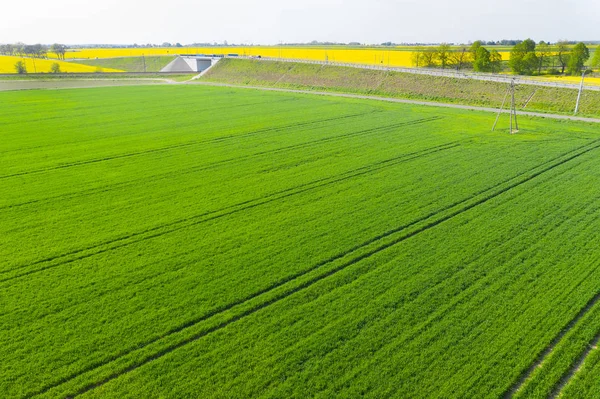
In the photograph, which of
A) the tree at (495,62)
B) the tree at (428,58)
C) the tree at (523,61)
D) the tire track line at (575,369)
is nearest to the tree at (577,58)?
the tree at (523,61)

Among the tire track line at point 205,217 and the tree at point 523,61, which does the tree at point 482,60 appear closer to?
the tree at point 523,61

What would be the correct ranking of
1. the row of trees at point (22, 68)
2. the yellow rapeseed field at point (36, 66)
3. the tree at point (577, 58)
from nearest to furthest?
the tree at point (577, 58), the row of trees at point (22, 68), the yellow rapeseed field at point (36, 66)

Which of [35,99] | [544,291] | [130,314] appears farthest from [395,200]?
[35,99]

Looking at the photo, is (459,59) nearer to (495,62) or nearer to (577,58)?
(495,62)

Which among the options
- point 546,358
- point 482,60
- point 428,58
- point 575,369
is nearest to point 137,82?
point 428,58

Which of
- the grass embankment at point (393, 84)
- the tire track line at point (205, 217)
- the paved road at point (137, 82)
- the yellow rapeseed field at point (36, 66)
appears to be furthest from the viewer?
the yellow rapeseed field at point (36, 66)

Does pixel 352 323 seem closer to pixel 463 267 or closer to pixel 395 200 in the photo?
pixel 463 267
